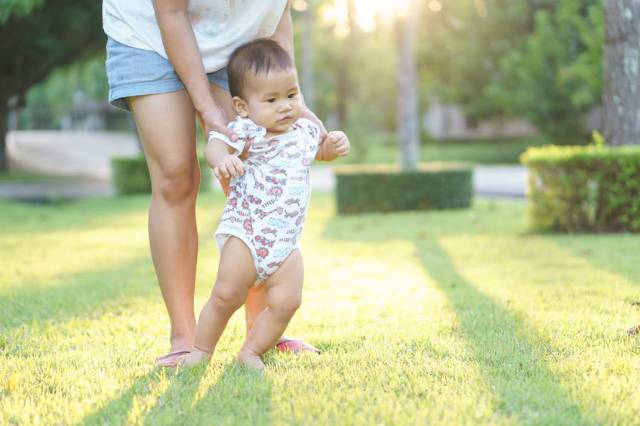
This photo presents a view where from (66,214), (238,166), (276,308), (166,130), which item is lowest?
(66,214)

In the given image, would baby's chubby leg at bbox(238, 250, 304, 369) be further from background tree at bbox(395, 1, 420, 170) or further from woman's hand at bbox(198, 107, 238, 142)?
background tree at bbox(395, 1, 420, 170)

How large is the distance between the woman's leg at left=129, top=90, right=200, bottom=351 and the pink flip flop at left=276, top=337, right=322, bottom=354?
1.13 ft

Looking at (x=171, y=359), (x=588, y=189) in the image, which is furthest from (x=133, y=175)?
(x=171, y=359)

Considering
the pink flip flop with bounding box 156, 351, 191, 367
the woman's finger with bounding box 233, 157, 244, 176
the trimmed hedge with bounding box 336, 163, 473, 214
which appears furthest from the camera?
the trimmed hedge with bounding box 336, 163, 473, 214

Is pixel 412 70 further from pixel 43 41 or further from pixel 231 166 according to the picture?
pixel 43 41

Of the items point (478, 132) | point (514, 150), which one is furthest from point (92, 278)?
point (478, 132)

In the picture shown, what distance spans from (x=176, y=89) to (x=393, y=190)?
28.4 ft

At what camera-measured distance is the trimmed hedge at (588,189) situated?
7336mm

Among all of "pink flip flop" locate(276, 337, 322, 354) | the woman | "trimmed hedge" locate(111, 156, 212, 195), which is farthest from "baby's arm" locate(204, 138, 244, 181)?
"trimmed hedge" locate(111, 156, 212, 195)

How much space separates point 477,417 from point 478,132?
4427 cm

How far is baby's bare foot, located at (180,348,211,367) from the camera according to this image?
2770 millimetres

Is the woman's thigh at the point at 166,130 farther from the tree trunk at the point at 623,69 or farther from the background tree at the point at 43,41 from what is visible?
the background tree at the point at 43,41

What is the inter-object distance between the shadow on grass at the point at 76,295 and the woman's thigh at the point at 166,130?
50.6 inches

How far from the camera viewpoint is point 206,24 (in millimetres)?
2959
